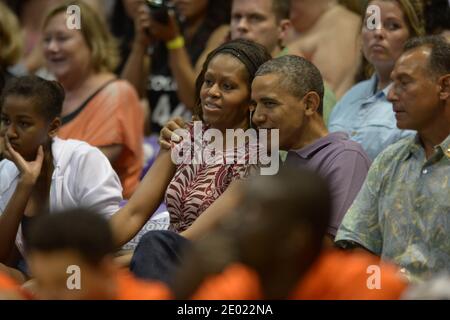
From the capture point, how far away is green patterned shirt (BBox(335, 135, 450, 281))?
3396 mm

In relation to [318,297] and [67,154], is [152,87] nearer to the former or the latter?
[67,154]

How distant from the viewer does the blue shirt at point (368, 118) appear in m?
4.23

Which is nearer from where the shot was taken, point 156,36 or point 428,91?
A: point 428,91

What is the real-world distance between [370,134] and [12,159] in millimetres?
1313

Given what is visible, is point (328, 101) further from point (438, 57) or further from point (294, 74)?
point (438, 57)

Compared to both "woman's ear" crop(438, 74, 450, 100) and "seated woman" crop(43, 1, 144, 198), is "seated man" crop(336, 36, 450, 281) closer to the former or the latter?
"woman's ear" crop(438, 74, 450, 100)

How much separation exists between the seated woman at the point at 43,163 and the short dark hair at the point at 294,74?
720 millimetres

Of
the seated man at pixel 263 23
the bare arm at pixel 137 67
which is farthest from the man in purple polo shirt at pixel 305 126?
the bare arm at pixel 137 67

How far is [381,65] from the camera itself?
442 centimetres

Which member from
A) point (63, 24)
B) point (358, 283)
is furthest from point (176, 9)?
point (358, 283)

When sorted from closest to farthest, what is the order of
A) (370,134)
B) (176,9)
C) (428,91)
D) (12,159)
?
1. (428,91)
2. (12,159)
3. (370,134)
4. (176,9)

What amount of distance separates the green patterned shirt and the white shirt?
2.92ft

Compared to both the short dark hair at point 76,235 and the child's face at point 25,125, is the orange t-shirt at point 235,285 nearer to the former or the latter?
the short dark hair at point 76,235

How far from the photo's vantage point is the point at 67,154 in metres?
4.06
